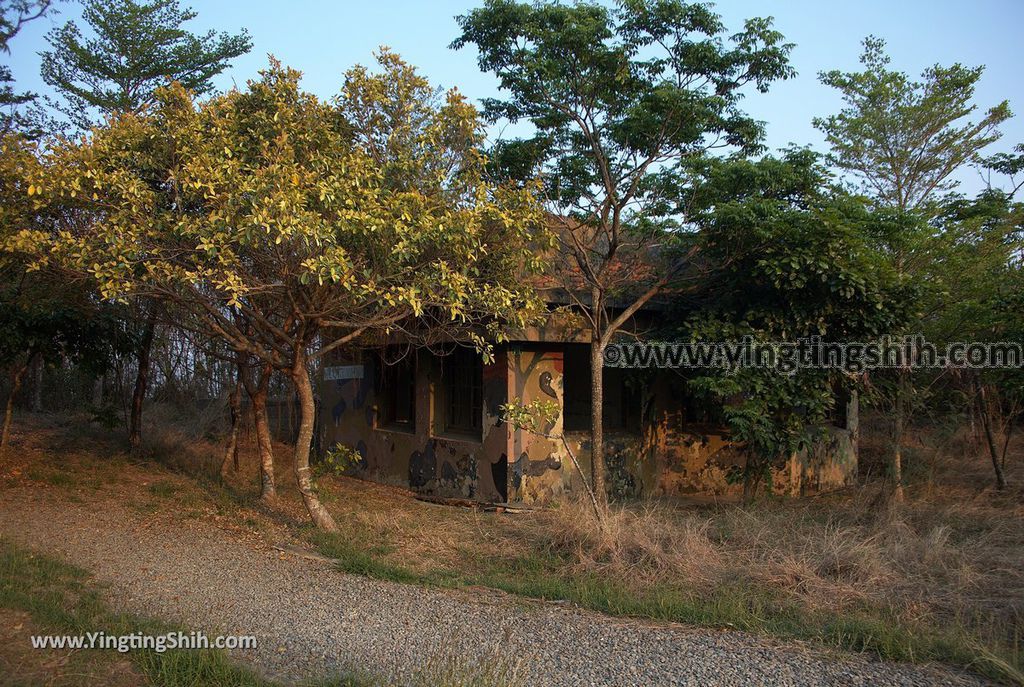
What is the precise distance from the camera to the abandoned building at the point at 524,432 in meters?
10.5

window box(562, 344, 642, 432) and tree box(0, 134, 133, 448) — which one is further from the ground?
tree box(0, 134, 133, 448)

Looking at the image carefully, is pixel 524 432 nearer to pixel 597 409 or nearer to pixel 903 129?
pixel 597 409

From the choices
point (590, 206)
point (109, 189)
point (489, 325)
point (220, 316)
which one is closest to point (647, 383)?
point (590, 206)

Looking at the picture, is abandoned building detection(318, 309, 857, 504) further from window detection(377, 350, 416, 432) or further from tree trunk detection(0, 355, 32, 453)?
tree trunk detection(0, 355, 32, 453)

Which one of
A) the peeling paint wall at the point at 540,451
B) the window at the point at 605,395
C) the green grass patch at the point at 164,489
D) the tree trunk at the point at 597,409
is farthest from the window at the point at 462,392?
the green grass patch at the point at 164,489

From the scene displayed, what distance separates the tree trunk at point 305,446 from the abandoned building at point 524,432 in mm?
1646

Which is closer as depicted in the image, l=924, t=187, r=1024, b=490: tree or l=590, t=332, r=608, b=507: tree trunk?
l=590, t=332, r=608, b=507: tree trunk

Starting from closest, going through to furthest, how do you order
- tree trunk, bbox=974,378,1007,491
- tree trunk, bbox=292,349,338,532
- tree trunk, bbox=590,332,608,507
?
1. tree trunk, bbox=292,349,338,532
2. tree trunk, bbox=590,332,608,507
3. tree trunk, bbox=974,378,1007,491

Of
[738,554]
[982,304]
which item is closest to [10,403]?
[738,554]

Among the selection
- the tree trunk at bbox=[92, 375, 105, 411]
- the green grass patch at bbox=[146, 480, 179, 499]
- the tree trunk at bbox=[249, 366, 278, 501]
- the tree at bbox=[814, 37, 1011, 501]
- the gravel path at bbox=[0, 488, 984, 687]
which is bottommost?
the gravel path at bbox=[0, 488, 984, 687]

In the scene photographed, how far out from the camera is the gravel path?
175 inches

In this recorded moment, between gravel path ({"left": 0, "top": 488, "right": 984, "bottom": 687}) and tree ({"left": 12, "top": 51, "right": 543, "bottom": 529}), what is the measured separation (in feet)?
6.45

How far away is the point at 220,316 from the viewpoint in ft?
27.9

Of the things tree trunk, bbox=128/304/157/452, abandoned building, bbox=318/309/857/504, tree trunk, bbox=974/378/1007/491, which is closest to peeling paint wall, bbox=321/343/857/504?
abandoned building, bbox=318/309/857/504
